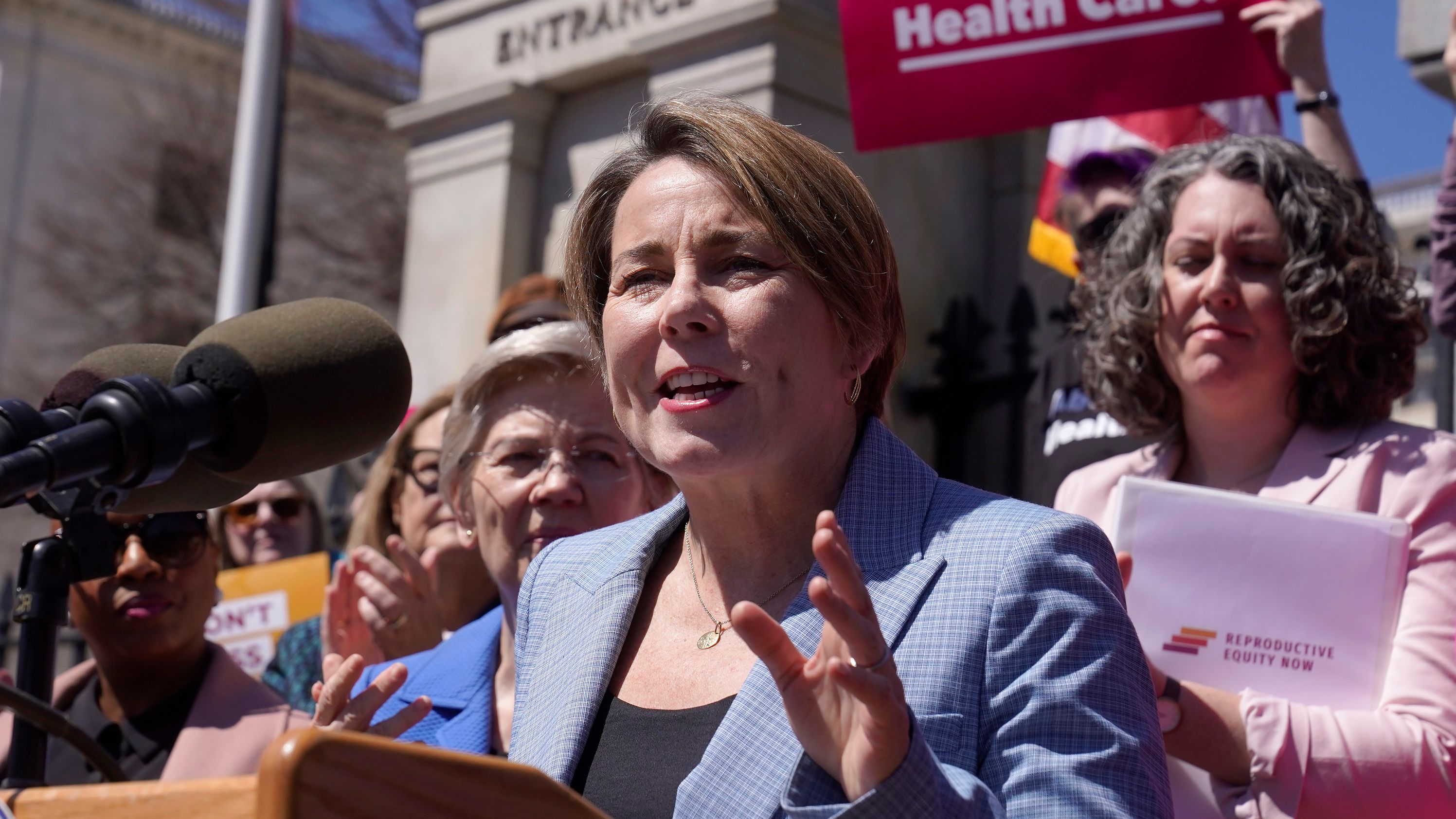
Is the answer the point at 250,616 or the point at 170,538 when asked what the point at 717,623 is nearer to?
the point at 170,538

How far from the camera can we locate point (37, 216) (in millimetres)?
23062

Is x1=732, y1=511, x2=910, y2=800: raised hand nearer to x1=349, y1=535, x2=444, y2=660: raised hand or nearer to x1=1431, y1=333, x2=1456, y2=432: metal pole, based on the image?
x1=349, y1=535, x2=444, y2=660: raised hand

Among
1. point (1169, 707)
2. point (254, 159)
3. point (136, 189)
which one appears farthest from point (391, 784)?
point (136, 189)

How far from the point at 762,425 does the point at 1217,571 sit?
1035 millimetres

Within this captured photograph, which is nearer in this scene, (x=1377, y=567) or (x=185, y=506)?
(x=185, y=506)

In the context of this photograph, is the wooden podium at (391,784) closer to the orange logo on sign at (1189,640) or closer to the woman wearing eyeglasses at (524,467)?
the orange logo on sign at (1189,640)

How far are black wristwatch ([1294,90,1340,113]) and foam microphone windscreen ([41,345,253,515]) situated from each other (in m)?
2.99

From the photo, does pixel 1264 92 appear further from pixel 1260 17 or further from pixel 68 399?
pixel 68 399

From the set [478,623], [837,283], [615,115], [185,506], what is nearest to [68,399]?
[185,506]

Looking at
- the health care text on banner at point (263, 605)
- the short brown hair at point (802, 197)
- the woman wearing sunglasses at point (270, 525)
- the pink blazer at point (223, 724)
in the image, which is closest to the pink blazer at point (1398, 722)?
the short brown hair at point (802, 197)

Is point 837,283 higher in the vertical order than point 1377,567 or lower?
higher

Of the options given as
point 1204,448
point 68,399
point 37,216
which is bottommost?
point 1204,448

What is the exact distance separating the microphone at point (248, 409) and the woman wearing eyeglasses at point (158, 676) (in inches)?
68.9

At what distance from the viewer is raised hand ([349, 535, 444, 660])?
3.74 meters
